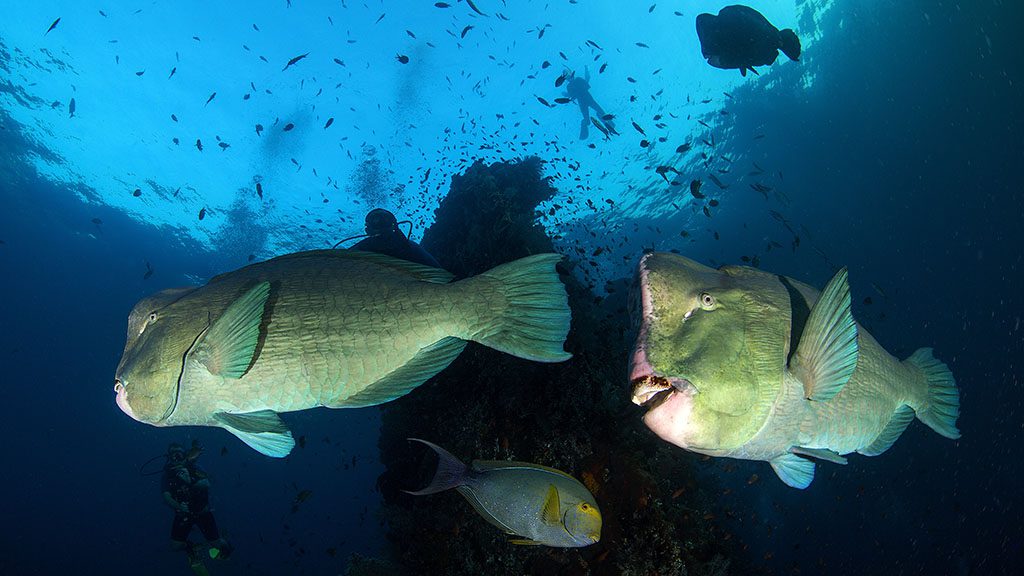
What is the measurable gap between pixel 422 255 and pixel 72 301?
58812 mm

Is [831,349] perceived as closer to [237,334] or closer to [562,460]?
[237,334]

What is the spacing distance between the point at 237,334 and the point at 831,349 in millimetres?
2461

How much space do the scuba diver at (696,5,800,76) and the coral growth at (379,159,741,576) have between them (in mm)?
5173

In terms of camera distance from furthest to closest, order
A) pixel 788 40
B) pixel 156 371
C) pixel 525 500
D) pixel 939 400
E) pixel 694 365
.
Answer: pixel 788 40 < pixel 525 500 < pixel 939 400 < pixel 156 371 < pixel 694 365

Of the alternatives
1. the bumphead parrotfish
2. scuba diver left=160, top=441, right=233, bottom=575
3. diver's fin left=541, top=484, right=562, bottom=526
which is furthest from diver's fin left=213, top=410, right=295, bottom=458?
scuba diver left=160, top=441, right=233, bottom=575

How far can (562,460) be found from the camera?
15.1ft

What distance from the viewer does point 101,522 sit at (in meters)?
46.7

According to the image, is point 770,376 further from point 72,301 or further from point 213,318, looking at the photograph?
point 72,301

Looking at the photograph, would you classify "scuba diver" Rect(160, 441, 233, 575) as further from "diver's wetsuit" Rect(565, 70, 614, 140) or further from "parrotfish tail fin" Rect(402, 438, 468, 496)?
"diver's wetsuit" Rect(565, 70, 614, 140)

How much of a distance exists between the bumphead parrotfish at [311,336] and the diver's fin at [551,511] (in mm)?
1077

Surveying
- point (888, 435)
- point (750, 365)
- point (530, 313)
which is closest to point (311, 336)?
point (530, 313)

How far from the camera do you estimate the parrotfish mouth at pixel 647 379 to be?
1232 millimetres

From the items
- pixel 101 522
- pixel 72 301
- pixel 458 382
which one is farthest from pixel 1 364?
pixel 458 382

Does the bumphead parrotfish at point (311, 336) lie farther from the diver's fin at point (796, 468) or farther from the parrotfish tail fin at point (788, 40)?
the parrotfish tail fin at point (788, 40)
